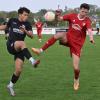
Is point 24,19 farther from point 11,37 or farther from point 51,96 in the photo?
point 51,96

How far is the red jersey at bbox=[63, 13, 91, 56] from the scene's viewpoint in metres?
12.7

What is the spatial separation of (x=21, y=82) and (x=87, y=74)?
3.08m

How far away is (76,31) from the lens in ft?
41.8

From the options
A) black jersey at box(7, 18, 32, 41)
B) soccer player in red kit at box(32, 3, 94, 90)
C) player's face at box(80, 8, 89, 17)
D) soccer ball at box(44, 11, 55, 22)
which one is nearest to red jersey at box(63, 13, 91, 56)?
soccer player in red kit at box(32, 3, 94, 90)

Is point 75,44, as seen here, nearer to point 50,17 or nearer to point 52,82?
point 50,17

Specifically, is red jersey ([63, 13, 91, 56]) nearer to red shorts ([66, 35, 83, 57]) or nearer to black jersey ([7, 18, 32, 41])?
red shorts ([66, 35, 83, 57])

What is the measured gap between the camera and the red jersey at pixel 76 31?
12688 millimetres

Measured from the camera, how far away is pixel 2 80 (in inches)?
574

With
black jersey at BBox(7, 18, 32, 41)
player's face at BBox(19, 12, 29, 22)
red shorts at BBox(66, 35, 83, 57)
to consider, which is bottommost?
red shorts at BBox(66, 35, 83, 57)

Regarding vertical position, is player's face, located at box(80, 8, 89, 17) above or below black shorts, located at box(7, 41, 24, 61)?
above

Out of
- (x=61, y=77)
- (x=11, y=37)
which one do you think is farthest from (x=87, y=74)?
(x=11, y=37)

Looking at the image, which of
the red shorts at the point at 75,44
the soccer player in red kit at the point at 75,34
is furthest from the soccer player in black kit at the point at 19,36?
the red shorts at the point at 75,44

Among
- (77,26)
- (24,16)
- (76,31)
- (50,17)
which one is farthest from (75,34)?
(24,16)

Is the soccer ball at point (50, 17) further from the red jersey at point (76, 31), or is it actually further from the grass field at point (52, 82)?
the grass field at point (52, 82)
